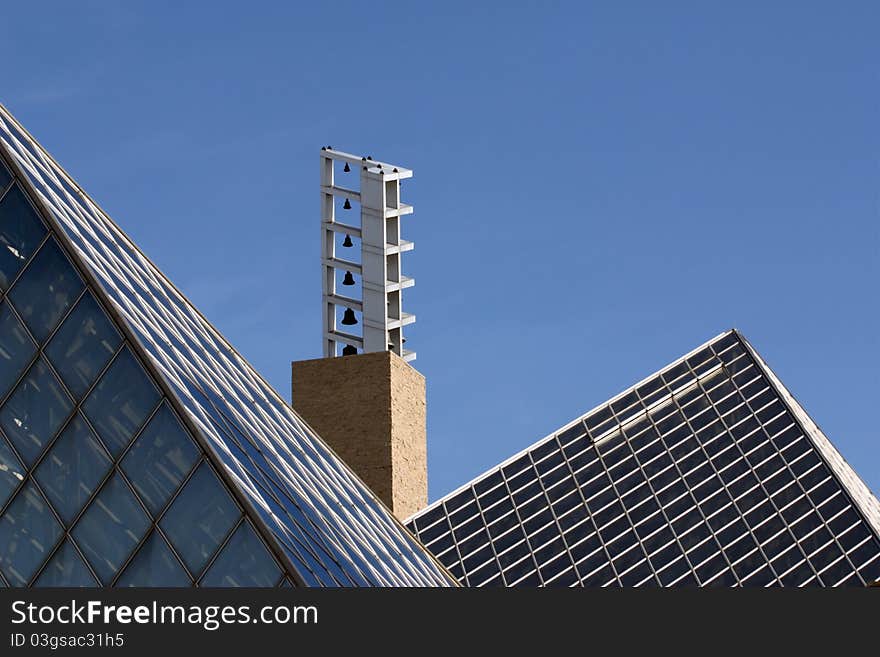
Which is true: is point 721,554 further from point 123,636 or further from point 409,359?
point 123,636

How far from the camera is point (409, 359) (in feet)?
178

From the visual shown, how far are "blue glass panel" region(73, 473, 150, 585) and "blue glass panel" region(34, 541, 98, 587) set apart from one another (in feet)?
0.46

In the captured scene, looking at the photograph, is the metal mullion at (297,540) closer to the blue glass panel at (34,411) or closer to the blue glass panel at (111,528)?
the blue glass panel at (111,528)

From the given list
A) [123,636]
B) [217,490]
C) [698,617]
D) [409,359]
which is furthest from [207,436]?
[409,359]

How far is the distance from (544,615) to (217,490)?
763 cm

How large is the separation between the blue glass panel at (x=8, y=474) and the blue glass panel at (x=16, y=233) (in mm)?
2615

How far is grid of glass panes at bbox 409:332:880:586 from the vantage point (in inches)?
2028

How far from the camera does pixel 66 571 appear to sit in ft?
84.0

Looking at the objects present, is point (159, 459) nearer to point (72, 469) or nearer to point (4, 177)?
point (72, 469)

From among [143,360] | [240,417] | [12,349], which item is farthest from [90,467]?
[240,417]

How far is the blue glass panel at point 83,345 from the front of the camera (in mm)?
26609

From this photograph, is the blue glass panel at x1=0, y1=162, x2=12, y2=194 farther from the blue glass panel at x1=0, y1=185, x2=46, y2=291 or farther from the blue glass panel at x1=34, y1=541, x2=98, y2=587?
the blue glass panel at x1=34, y1=541, x2=98, y2=587

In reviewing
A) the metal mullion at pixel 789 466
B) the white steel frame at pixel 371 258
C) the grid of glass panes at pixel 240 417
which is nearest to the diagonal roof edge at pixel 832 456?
the metal mullion at pixel 789 466

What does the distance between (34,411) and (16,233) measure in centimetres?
295
